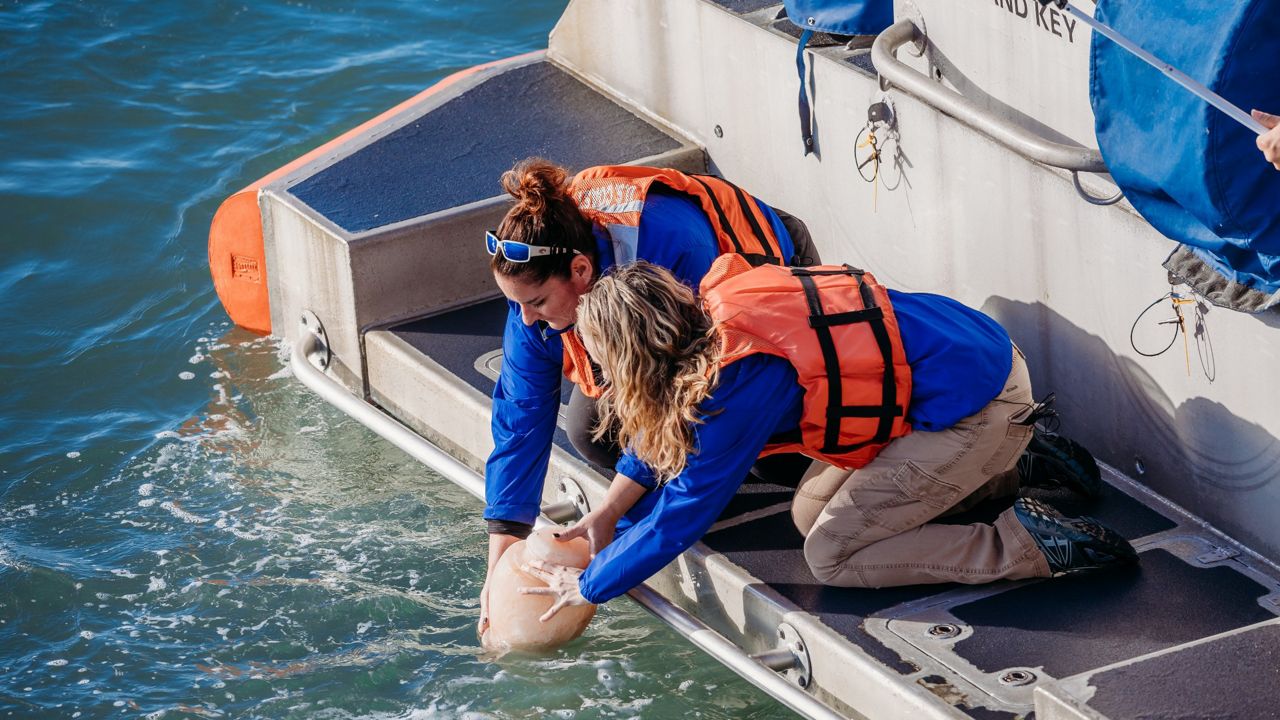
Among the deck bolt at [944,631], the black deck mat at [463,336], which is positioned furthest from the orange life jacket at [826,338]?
the black deck mat at [463,336]

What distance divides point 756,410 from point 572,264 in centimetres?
65

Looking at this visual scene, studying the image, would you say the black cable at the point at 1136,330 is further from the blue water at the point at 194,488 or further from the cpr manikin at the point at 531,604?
the cpr manikin at the point at 531,604

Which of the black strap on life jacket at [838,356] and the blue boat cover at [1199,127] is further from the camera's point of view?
the black strap on life jacket at [838,356]

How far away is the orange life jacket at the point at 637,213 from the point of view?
405cm

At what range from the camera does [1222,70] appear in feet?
10.1

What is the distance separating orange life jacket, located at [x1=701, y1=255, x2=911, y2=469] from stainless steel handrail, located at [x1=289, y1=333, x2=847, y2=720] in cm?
56

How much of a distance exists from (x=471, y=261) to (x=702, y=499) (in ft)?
7.49

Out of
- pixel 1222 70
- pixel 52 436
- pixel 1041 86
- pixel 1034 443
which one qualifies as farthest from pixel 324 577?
pixel 1222 70

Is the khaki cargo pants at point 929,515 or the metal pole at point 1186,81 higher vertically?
the metal pole at point 1186,81

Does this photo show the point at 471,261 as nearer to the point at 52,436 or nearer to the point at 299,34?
the point at 52,436

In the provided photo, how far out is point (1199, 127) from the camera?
10.5ft

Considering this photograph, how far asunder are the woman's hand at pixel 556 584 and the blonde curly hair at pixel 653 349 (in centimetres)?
57

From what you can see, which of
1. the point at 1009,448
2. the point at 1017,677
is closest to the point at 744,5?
the point at 1009,448

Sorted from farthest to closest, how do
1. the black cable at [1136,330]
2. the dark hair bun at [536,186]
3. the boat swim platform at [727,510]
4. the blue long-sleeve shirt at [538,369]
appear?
the blue long-sleeve shirt at [538,369] < the black cable at [1136,330] < the dark hair bun at [536,186] < the boat swim platform at [727,510]
